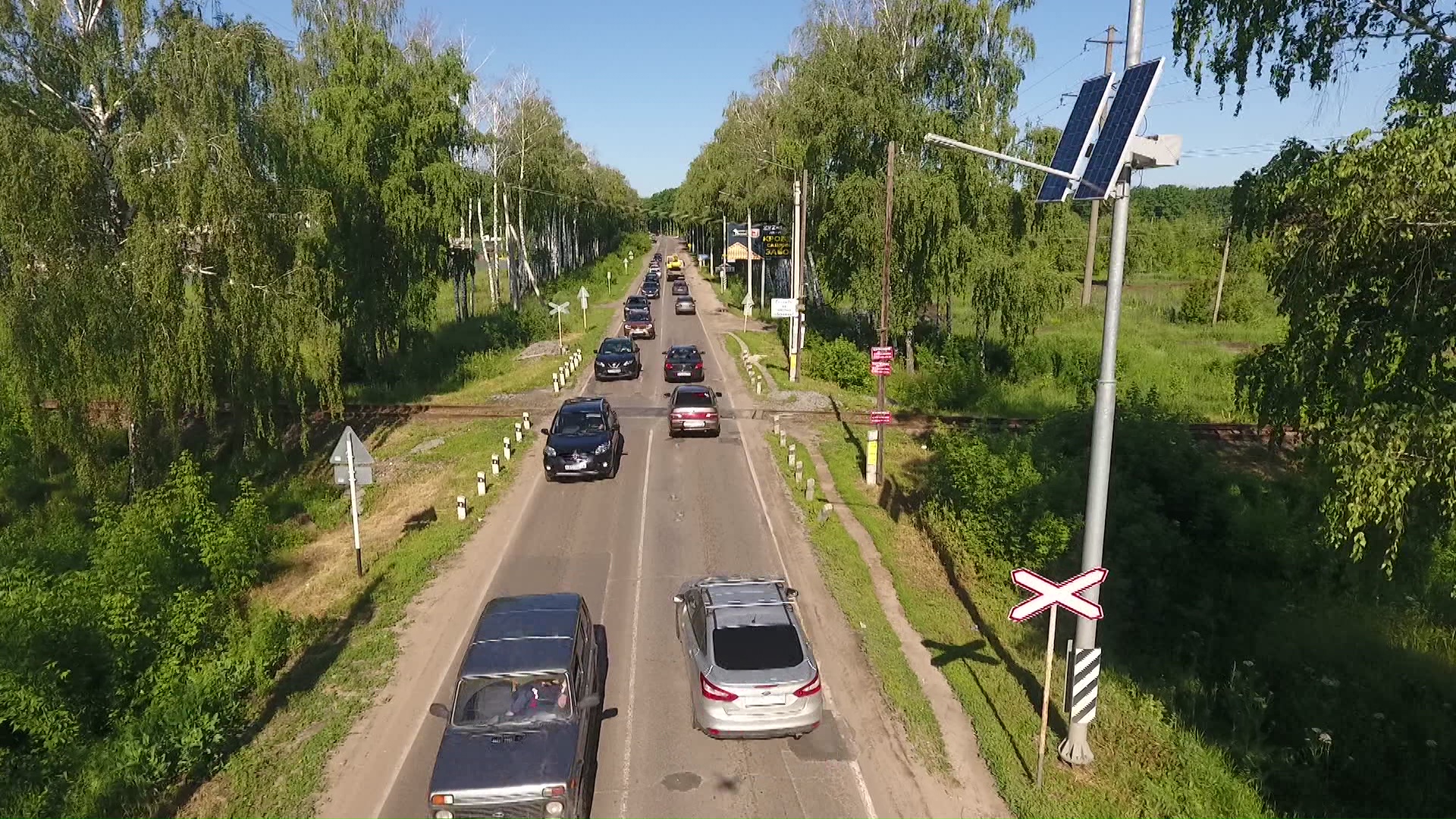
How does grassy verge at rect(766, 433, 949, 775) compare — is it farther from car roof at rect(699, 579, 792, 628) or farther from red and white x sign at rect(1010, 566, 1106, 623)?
red and white x sign at rect(1010, 566, 1106, 623)

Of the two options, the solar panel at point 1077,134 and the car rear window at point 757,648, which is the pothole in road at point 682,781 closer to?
the car rear window at point 757,648

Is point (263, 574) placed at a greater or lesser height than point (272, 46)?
lesser

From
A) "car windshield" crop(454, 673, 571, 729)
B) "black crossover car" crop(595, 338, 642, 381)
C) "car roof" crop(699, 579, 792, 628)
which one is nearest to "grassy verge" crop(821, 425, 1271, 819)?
"car roof" crop(699, 579, 792, 628)

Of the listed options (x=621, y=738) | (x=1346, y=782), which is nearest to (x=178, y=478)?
(x=621, y=738)

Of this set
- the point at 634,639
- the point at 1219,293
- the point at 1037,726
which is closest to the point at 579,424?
the point at 634,639

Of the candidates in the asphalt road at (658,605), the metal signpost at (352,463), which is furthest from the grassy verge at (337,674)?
the metal signpost at (352,463)

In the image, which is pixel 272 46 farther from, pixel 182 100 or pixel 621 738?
pixel 621 738
